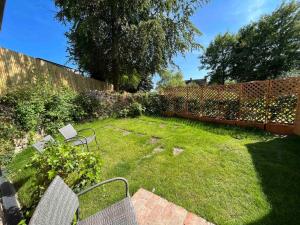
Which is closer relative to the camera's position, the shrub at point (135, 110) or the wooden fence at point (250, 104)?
the wooden fence at point (250, 104)

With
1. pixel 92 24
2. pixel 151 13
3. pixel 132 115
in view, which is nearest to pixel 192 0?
pixel 151 13

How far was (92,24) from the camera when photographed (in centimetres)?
883

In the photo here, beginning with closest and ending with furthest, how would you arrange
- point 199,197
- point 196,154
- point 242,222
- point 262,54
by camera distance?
point 242,222 < point 199,197 < point 196,154 < point 262,54

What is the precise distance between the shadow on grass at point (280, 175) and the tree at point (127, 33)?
7.67 m

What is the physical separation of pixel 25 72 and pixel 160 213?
715 cm

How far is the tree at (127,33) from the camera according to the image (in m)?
8.99

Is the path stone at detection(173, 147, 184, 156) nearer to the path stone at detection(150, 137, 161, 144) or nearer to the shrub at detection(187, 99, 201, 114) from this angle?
the path stone at detection(150, 137, 161, 144)

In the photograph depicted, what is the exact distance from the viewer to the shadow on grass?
78.0 inches

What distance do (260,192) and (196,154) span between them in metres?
1.33

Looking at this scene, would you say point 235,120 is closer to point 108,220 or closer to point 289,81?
point 289,81

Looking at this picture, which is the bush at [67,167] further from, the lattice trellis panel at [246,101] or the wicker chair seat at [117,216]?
the lattice trellis panel at [246,101]

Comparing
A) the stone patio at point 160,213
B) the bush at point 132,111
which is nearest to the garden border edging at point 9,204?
the stone patio at point 160,213

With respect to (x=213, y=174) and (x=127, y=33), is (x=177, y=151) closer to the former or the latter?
(x=213, y=174)

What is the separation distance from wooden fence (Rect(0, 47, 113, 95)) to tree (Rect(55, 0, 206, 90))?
253cm
